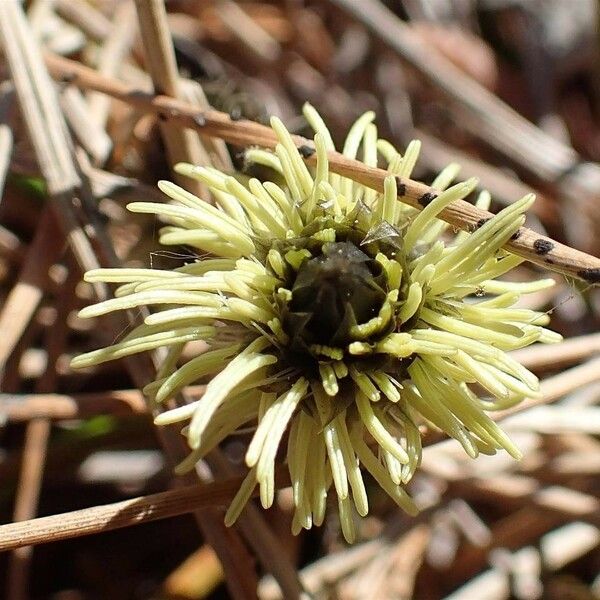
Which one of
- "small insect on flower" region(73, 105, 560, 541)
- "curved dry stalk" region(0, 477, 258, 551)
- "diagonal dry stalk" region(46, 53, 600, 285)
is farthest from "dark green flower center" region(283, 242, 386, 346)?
"curved dry stalk" region(0, 477, 258, 551)

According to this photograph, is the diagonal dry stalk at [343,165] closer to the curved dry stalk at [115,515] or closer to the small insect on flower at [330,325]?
the small insect on flower at [330,325]

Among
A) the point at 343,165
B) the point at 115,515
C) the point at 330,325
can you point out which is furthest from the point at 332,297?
the point at 115,515

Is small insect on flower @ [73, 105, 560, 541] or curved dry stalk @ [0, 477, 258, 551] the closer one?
small insect on flower @ [73, 105, 560, 541]

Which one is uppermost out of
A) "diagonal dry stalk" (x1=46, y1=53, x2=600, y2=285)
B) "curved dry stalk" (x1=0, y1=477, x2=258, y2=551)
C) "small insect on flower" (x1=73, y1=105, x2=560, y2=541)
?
"diagonal dry stalk" (x1=46, y1=53, x2=600, y2=285)

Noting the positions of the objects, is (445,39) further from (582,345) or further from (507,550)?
(507,550)

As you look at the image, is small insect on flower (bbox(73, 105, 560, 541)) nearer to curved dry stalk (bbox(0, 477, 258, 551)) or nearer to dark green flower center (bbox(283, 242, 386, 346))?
dark green flower center (bbox(283, 242, 386, 346))
